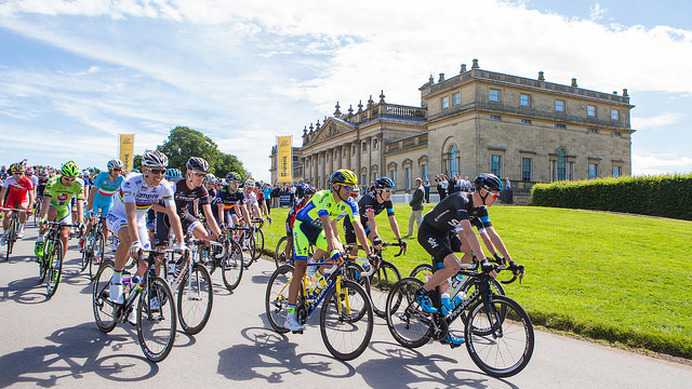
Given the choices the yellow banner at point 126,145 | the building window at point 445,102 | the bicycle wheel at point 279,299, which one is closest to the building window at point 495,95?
the building window at point 445,102

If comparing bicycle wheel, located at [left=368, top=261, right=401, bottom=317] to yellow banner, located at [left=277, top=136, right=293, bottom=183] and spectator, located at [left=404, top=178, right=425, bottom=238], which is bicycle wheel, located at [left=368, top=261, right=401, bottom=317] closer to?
spectator, located at [left=404, top=178, right=425, bottom=238]

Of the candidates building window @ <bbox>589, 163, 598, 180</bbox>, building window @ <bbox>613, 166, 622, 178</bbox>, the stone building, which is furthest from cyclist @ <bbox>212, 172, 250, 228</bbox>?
building window @ <bbox>613, 166, 622, 178</bbox>

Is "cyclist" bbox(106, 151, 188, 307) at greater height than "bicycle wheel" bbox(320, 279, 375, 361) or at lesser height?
greater

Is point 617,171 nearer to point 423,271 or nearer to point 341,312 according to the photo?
point 423,271

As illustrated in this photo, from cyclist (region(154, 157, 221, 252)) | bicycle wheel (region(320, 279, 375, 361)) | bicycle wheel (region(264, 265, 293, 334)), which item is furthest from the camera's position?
cyclist (region(154, 157, 221, 252))

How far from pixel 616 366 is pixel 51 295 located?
815 cm

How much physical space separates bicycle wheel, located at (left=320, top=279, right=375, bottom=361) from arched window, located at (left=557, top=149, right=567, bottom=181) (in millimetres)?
48424

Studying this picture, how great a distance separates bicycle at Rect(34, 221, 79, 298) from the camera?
758 centimetres

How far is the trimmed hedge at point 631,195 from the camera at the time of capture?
2602cm

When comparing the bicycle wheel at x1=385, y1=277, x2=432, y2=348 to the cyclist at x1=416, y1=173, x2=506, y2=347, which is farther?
the bicycle wheel at x1=385, y1=277, x2=432, y2=348

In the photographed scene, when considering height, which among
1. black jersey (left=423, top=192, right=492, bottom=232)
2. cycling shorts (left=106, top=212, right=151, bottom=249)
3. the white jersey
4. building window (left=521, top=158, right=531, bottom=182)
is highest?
building window (left=521, top=158, right=531, bottom=182)

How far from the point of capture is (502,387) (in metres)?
4.39

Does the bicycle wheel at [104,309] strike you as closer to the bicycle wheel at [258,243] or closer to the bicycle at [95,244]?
the bicycle at [95,244]

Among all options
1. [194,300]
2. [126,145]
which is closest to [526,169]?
[126,145]
